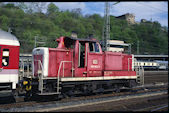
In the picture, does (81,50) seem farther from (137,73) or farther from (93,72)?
(137,73)

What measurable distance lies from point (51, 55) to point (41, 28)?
5171cm

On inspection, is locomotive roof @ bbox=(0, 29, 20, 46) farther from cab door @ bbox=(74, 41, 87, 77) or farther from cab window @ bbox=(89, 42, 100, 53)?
cab window @ bbox=(89, 42, 100, 53)

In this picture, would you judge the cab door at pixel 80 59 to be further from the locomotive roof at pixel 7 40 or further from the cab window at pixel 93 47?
the locomotive roof at pixel 7 40

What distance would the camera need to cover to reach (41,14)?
68.0 m

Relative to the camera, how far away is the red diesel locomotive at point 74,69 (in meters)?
9.25

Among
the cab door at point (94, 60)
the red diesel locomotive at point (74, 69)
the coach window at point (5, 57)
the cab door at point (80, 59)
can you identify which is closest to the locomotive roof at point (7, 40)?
the coach window at point (5, 57)

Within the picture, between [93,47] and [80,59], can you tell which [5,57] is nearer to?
[80,59]

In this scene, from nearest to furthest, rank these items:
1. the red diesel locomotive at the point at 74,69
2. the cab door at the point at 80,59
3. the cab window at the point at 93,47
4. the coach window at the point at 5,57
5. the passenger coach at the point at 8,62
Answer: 1. the passenger coach at the point at 8,62
2. the coach window at the point at 5,57
3. the red diesel locomotive at the point at 74,69
4. the cab door at the point at 80,59
5. the cab window at the point at 93,47

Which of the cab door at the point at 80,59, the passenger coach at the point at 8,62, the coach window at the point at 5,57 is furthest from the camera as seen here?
the cab door at the point at 80,59

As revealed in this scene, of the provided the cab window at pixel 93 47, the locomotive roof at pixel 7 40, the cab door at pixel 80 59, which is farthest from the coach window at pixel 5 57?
the cab window at pixel 93 47

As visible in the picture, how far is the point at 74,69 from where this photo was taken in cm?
1005

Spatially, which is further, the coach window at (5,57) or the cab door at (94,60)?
the cab door at (94,60)

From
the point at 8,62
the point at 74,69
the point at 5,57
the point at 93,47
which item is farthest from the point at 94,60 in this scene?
the point at 5,57

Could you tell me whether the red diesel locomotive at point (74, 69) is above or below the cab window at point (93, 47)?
below
